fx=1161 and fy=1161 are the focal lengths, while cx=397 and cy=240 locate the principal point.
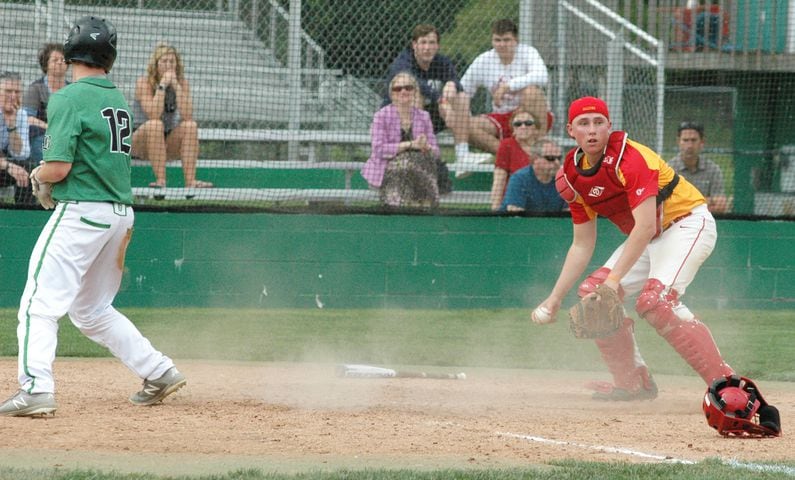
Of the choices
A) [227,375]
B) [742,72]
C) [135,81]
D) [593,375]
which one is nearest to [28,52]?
[135,81]

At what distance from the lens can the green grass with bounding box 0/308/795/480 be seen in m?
8.90

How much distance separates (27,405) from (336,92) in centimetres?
683

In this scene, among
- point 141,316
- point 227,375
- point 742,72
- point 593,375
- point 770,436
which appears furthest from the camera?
point 742,72

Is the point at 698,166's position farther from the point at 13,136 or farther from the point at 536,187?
the point at 13,136

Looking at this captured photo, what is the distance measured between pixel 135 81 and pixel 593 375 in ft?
18.7

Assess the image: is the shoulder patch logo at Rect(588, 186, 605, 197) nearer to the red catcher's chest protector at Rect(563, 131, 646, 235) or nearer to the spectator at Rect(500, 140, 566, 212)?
the red catcher's chest protector at Rect(563, 131, 646, 235)

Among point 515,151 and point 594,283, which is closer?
point 594,283

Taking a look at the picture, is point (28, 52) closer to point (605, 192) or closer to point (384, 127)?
point (384, 127)

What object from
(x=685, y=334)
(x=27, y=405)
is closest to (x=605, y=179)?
(x=685, y=334)

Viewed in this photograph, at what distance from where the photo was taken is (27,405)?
18.6 ft

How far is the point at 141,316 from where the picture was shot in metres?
10.6

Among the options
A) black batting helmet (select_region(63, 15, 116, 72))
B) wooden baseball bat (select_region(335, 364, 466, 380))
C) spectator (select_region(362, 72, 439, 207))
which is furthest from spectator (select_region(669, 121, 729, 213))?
black batting helmet (select_region(63, 15, 116, 72))

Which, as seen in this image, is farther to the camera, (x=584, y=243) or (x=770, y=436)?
(x=584, y=243)

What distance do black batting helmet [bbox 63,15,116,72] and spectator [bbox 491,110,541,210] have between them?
632 cm
